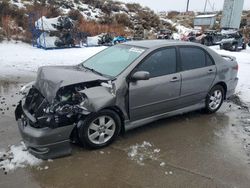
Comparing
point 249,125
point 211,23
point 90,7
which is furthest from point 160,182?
point 211,23

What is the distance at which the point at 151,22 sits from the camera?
2806cm

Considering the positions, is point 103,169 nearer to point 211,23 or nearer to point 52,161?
point 52,161

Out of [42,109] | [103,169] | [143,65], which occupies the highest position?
A: [143,65]

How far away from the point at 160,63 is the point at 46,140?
2.35m

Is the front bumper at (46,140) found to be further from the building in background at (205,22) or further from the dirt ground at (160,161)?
the building in background at (205,22)

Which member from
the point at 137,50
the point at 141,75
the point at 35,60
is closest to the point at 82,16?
the point at 35,60

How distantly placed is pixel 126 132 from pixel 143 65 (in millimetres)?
1210

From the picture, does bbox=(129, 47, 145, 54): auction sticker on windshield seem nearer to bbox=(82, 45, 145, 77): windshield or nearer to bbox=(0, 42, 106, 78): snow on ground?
bbox=(82, 45, 145, 77): windshield

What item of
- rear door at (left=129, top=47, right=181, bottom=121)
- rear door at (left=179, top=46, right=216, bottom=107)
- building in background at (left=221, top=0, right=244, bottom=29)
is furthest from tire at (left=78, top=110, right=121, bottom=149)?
building in background at (left=221, top=0, right=244, bottom=29)

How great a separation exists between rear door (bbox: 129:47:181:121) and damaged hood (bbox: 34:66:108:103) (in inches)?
24.6

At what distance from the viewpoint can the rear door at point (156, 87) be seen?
4.62 metres

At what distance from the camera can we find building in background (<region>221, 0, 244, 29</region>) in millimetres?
25031

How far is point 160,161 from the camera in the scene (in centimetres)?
409

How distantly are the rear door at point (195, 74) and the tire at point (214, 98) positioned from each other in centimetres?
17
